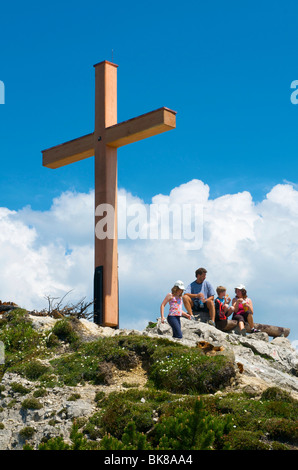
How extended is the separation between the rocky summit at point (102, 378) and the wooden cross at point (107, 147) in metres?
0.89

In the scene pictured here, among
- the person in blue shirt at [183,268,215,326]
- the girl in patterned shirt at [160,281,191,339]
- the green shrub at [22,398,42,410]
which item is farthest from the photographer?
the person in blue shirt at [183,268,215,326]

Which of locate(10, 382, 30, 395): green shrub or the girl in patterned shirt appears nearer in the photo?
locate(10, 382, 30, 395): green shrub

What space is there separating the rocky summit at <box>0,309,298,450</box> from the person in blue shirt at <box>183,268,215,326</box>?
0.88 meters

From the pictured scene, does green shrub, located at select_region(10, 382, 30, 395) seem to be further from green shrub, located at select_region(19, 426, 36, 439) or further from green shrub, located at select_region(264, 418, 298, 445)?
green shrub, located at select_region(264, 418, 298, 445)

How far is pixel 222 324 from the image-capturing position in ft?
55.9

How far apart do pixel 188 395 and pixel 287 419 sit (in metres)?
1.87

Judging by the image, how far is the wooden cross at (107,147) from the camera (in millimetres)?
15820

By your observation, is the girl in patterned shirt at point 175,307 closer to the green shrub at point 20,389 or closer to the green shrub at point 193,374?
the green shrub at point 193,374

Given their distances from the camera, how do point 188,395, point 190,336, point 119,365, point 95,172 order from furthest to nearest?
point 95,172 → point 190,336 → point 119,365 → point 188,395

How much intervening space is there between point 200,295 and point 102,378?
4.76m

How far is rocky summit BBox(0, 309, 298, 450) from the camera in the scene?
10734 mm

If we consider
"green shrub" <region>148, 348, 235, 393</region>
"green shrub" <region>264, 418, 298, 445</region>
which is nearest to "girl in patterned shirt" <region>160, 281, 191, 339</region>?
"green shrub" <region>148, 348, 235, 393</region>
